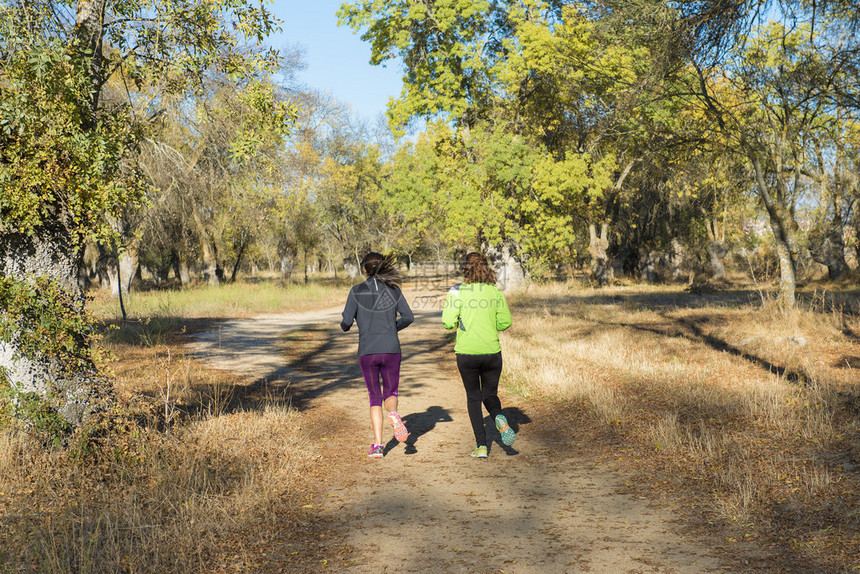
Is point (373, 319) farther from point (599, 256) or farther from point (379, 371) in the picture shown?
point (599, 256)

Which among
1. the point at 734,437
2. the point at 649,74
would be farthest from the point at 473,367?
the point at 649,74

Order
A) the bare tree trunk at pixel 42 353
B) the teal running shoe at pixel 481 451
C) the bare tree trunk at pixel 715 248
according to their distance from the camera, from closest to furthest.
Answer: the bare tree trunk at pixel 42 353, the teal running shoe at pixel 481 451, the bare tree trunk at pixel 715 248

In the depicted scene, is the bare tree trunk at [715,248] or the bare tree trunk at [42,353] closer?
the bare tree trunk at [42,353]

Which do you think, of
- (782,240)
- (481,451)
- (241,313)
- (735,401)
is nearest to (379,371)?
(481,451)

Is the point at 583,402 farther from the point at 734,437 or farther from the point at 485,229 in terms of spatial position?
the point at 485,229

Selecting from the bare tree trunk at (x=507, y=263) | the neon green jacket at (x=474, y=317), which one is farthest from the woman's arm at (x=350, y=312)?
the bare tree trunk at (x=507, y=263)

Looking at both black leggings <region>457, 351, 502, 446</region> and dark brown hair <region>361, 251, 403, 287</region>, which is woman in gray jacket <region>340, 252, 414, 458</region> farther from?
black leggings <region>457, 351, 502, 446</region>

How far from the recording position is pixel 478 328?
643cm

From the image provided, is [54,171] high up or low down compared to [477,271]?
up

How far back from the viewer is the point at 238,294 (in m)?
28.9

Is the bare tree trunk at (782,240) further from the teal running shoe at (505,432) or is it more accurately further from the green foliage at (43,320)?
the green foliage at (43,320)

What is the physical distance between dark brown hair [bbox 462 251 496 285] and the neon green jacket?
7 cm

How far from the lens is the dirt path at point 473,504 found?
13.9 feet

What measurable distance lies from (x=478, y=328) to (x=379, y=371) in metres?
1.14
